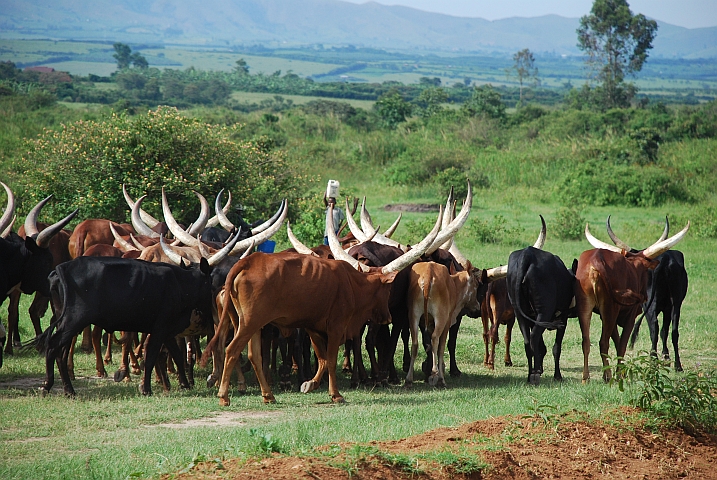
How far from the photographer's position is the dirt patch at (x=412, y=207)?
25.2 m

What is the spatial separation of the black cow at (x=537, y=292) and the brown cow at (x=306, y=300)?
3.97 feet

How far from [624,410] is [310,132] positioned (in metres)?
33.0

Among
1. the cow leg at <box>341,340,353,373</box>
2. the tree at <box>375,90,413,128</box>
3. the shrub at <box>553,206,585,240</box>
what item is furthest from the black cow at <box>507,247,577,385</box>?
the tree at <box>375,90,413,128</box>

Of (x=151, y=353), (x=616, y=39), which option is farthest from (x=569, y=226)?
(x=616, y=39)

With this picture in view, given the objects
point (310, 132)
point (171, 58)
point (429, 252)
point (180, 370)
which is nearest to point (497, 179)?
point (310, 132)

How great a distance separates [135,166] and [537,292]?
872 cm

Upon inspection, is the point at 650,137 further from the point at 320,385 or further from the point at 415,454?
the point at 415,454

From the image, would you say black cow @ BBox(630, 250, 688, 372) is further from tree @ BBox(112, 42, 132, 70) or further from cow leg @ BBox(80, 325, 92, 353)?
tree @ BBox(112, 42, 132, 70)

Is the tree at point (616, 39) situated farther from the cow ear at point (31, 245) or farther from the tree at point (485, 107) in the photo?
the cow ear at point (31, 245)

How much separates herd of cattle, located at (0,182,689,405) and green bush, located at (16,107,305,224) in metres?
3.83

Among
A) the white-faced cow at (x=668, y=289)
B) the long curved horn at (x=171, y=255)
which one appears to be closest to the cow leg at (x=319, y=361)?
the long curved horn at (x=171, y=255)

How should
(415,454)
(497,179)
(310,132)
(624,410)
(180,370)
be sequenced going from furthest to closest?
(310,132)
(497,179)
(180,370)
(624,410)
(415,454)

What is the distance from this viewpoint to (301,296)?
8273 mm

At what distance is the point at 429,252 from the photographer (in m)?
10.4
